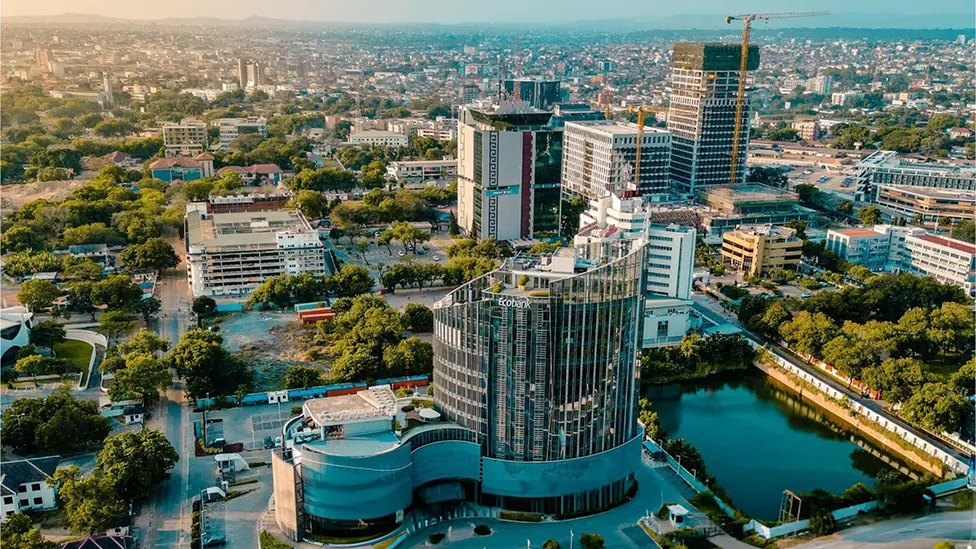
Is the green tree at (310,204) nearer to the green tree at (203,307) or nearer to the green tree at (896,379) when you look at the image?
the green tree at (203,307)

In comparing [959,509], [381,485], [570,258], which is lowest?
[959,509]

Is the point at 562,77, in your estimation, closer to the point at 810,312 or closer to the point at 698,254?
the point at 698,254

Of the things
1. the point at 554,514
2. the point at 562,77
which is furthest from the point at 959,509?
the point at 562,77

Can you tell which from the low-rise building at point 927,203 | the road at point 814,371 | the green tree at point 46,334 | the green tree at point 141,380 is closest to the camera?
the road at point 814,371

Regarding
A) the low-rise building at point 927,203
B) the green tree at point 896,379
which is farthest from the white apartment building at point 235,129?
the green tree at point 896,379

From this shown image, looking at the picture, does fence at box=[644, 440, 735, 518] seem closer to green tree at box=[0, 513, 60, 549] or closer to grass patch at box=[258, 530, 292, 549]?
grass patch at box=[258, 530, 292, 549]

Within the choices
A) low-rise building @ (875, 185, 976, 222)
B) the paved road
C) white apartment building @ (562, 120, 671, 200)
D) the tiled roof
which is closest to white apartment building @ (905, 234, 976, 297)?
low-rise building @ (875, 185, 976, 222)
